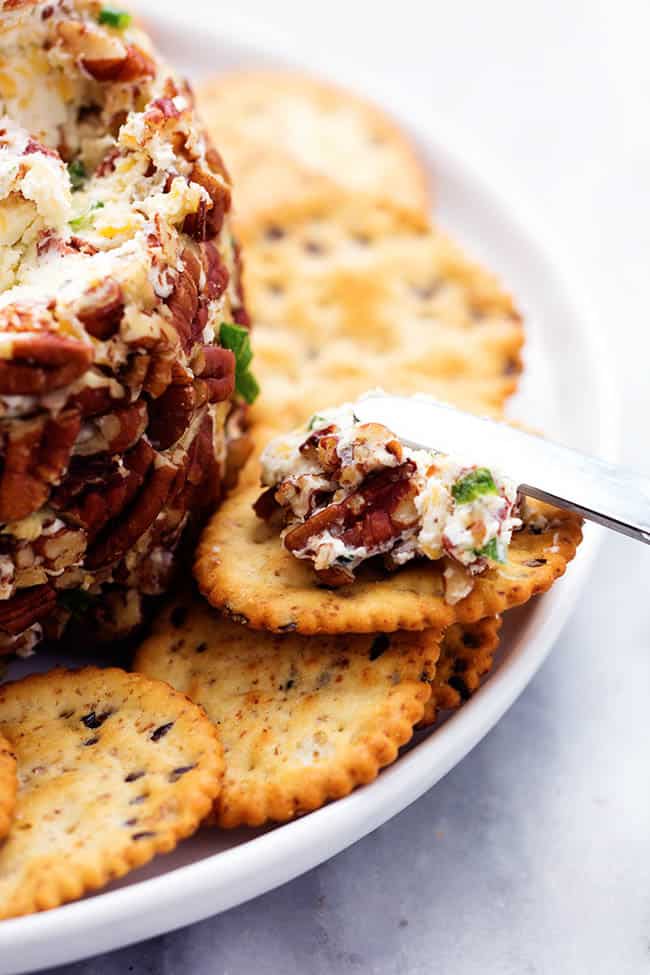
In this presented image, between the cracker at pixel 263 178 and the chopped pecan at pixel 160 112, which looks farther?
the cracker at pixel 263 178

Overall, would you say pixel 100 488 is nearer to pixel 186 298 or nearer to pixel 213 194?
pixel 186 298

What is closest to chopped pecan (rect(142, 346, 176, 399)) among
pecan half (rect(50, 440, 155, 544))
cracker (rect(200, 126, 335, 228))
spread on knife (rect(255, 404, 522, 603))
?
pecan half (rect(50, 440, 155, 544))

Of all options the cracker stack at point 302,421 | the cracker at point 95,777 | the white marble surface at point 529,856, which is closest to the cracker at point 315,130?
the cracker stack at point 302,421

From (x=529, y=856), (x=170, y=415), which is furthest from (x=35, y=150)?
(x=529, y=856)

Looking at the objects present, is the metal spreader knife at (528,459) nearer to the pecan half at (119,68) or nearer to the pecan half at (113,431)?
the pecan half at (113,431)

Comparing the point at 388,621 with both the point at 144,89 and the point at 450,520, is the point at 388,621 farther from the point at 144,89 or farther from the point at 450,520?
the point at 144,89

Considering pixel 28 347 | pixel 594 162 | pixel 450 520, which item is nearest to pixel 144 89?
pixel 28 347
